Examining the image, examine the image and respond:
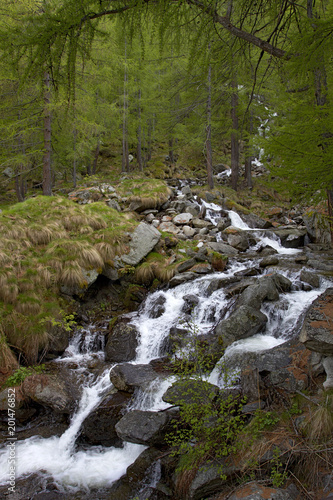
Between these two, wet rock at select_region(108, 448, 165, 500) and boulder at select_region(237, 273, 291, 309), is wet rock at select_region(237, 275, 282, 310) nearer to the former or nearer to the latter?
boulder at select_region(237, 273, 291, 309)

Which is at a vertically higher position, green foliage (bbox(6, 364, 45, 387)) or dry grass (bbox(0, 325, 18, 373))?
dry grass (bbox(0, 325, 18, 373))

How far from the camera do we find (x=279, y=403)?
12.7 ft

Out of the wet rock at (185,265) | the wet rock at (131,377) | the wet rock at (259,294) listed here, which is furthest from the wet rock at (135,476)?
the wet rock at (185,265)

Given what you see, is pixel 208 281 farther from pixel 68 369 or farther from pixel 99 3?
pixel 99 3

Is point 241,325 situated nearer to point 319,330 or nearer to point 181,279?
point 319,330

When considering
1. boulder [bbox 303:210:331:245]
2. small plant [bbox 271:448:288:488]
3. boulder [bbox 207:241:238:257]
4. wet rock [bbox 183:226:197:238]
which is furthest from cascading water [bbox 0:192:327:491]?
boulder [bbox 303:210:331:245]

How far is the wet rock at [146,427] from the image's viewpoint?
14.0 feet

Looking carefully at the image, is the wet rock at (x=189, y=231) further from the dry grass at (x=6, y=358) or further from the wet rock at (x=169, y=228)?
the dry grass at (x=6, y=358)

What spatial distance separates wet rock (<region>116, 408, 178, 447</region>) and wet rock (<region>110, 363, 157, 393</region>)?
83 cm

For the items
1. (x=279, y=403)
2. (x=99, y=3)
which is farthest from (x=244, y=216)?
(x=99, y=3)

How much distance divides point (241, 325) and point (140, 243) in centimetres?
510

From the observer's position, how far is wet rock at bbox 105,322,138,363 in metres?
6.75

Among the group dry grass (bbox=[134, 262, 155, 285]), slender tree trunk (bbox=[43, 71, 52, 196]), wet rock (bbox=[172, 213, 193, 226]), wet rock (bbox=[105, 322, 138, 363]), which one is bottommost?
wet rock (bbox=[105, 322, 138, 363])

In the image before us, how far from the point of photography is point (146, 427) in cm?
434
